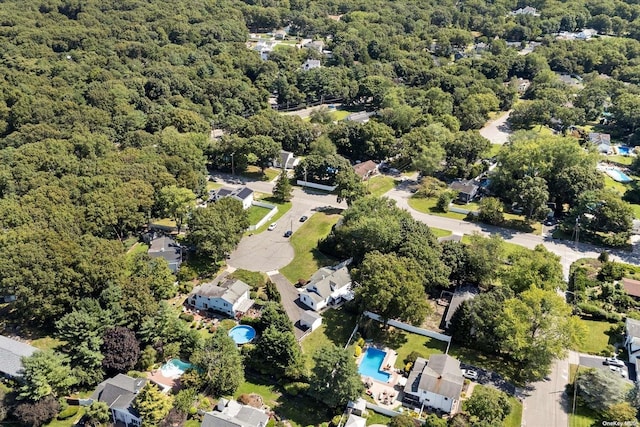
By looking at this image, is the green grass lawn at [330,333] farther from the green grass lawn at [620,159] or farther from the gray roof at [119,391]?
the green grass lawn at [620,159]

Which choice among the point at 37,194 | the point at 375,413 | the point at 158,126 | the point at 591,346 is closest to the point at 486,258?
the point at 591,346

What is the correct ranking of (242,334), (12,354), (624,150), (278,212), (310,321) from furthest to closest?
(624,150) → (278,212) → (310,321) → (242,334) → (12,354)

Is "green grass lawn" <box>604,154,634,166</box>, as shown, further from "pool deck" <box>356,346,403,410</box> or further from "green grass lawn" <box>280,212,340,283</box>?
"pool deck" <box>356,346,403,410</box>

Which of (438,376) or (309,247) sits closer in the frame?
(438,376)

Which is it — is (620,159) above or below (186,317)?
below

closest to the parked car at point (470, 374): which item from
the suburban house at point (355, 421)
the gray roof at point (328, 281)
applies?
the suburban house at point (355, 421)

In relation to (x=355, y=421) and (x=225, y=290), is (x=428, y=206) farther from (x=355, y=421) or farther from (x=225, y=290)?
(x=355, y=421)

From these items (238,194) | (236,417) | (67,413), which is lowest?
(67,413)

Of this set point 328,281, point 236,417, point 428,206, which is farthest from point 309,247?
point 236,417
